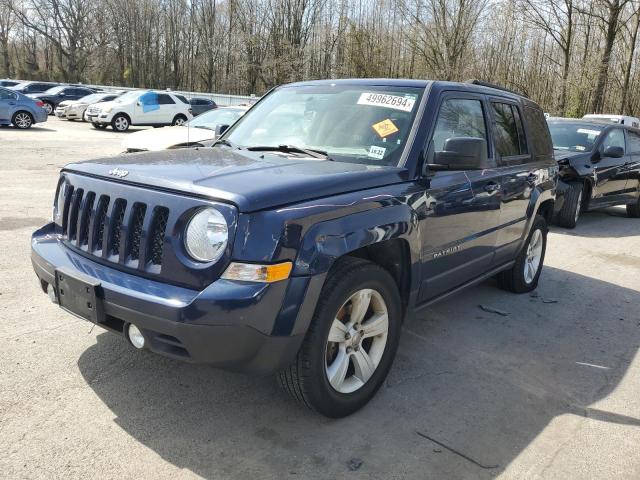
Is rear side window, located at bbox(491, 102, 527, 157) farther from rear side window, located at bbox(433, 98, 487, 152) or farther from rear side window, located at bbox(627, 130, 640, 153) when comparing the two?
rear side window, located at bbox(627, 130, 640, 153)

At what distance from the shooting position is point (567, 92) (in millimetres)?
27656

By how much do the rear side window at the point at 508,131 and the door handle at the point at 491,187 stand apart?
0.35m

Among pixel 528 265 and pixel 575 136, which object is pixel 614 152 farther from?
pixel 528 265

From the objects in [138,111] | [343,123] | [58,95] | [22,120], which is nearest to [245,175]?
[343,123]

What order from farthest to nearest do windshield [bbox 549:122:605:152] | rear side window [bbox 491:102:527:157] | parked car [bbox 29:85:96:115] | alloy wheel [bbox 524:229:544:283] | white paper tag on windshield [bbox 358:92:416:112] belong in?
parked car [bbox 29:85:96:115]
windshield [bbox 549:122:605:152]
alloy wheel [bbox 524:229:544:283]
rear side window [bbox 491:102:527:157]
white paper tag on windshield [bbox 358:92:416:112]

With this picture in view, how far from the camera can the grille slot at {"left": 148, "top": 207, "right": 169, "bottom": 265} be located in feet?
9.05

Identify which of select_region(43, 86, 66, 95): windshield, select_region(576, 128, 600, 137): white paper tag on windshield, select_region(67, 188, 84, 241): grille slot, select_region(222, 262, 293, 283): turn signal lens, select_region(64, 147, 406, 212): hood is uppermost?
select_region(43, 86, 66, 95): windshield

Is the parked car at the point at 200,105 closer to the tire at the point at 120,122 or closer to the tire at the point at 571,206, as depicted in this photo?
the tire at the point at 120,122

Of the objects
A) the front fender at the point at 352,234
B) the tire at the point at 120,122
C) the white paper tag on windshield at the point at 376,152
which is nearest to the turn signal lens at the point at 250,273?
the front fender at the point at 352,234

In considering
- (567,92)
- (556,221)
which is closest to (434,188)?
(556,221)

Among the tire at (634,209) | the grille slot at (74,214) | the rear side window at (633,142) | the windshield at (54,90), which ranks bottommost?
the tire at (634,209)

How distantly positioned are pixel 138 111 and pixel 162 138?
52.2 feet

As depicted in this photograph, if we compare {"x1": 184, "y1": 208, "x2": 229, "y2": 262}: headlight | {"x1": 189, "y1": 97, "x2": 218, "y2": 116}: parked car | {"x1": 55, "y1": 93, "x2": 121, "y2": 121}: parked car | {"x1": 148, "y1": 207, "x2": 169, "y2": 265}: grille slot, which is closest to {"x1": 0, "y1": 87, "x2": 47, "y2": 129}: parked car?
{"x1": 55, "y1": 93, "x2": 121, "y2": 121}: parked car

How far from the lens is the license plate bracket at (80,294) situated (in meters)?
2.79
